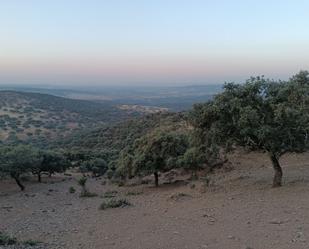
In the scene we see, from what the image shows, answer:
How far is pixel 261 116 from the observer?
21.3 metres

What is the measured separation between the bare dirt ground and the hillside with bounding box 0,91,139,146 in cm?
7033

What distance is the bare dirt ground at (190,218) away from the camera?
13.6 metres

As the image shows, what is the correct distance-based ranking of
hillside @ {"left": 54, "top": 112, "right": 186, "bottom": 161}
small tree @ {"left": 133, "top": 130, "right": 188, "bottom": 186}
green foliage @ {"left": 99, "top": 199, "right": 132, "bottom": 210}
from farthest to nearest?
hillside @ {"left": 54, "top": 112, "right": 186, "bottom": 161} → small tree @ {"left": 133, "top": 130, "right": 188, "bottom": 186} → green foliage @ {"left": 99, "top": 199, "right": 132, "bottom": 210}

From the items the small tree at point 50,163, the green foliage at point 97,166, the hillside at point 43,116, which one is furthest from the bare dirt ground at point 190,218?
the hillside at point 43,116

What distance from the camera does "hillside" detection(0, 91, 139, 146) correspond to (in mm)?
104250

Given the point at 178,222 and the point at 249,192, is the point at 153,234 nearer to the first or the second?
the point at 178,222

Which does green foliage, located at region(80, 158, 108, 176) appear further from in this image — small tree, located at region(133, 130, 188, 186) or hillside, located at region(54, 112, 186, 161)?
small tree, located at region(133, 130, 188, 186)

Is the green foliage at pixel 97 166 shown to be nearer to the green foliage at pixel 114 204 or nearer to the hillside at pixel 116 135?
the hillside at pixel 116 135

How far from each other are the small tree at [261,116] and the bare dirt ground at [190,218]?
2296mm

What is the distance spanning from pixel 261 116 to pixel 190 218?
6583 millimetres

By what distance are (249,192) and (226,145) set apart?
2.58 metres

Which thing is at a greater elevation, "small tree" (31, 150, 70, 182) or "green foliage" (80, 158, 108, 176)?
"small tree" (31, 150, 70, 182)

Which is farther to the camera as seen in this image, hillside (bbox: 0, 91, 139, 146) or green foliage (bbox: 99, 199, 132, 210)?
hillside (bbox: 0, 91, 139, 146)

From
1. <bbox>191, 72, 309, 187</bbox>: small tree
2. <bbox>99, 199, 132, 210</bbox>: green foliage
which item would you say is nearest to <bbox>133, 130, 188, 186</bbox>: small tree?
<bbox>99, 199, 132, 210</bbox>: green foliage
